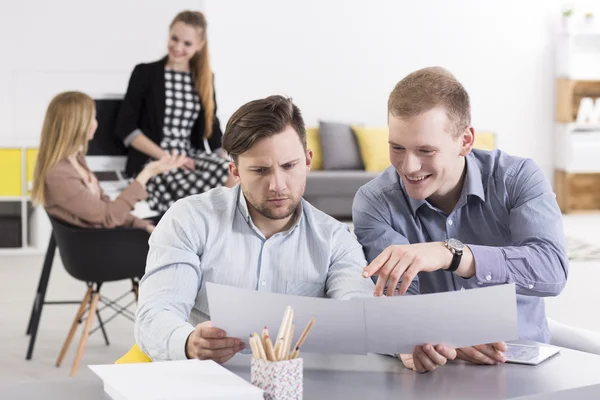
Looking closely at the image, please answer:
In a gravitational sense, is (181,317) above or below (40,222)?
above

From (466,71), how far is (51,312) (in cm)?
559

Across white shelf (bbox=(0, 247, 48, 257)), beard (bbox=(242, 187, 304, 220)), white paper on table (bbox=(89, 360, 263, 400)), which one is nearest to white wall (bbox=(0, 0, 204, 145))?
white shelf (bbox=(0, 247, 48, 257))

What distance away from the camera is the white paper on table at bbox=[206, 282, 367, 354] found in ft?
4.75

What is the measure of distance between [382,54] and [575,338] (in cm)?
712

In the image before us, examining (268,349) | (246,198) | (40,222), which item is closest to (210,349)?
(268,349)

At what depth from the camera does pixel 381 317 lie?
4.83ft

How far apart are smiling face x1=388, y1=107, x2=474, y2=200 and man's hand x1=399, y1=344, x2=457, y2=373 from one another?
22.7 inches

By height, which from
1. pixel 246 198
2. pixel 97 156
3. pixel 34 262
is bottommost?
pixel 34 262

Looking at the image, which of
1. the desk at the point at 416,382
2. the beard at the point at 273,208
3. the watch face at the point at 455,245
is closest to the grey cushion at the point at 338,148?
the beard at the point at 273,208

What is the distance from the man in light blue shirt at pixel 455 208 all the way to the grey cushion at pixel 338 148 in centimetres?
627

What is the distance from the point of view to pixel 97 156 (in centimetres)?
508

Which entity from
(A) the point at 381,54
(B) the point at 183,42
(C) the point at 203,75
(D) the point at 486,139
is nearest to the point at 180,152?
(C) the point at 203,75

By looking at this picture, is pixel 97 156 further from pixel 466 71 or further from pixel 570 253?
pixel 466 71

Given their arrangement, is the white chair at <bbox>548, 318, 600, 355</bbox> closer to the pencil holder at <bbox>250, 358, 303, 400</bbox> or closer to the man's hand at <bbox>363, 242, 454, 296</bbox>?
the man's hand at <bbox>363, 242, 454, 296</bbox>
